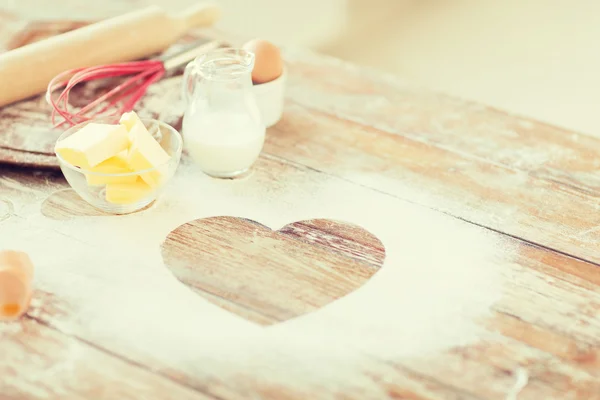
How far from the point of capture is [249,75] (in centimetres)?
104

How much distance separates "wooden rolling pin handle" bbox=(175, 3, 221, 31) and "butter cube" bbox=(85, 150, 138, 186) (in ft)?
1.84

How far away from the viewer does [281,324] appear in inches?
32.4

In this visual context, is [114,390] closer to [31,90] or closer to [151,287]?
[151,287]

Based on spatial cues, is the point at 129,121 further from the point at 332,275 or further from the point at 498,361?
the point at 498,361

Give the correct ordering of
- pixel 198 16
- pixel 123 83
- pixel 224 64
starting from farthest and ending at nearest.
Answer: pixel 198 16 → pixel 123 83 → pixel 224 64

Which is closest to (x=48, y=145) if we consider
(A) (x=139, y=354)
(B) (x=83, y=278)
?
(B) (x=83, y=278)

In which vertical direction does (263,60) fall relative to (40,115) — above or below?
above

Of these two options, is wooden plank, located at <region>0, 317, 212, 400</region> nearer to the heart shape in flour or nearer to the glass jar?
the heart shape in flour

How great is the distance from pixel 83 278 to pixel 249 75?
1.23ft

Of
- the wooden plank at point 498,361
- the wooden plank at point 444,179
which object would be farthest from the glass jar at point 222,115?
the wooden plank at point 498,361

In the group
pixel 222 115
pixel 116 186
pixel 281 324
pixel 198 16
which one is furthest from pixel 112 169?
pixel 198 16

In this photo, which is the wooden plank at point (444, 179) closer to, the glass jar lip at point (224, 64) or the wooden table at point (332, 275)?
the wooden table at point (332, 275)

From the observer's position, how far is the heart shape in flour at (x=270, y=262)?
0.85m

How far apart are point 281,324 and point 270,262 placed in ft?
0.36
